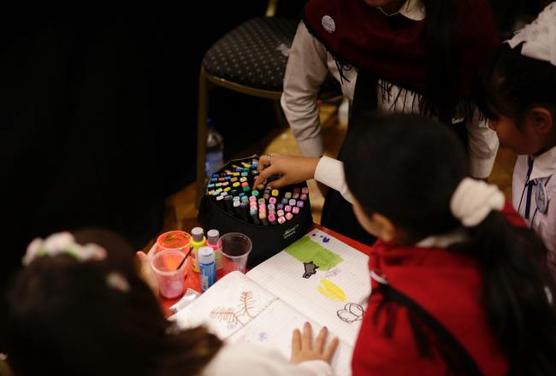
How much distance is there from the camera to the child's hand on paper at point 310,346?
95 centimetres

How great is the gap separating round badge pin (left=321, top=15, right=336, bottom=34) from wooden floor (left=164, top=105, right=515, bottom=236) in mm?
941

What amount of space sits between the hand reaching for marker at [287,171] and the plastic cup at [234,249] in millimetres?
127

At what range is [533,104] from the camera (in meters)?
1.03

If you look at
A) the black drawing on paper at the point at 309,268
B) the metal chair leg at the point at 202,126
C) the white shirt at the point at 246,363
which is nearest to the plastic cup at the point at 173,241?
the black drawing on paper at the point at 309,268

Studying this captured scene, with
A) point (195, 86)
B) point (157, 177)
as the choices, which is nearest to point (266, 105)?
point (195, 86)

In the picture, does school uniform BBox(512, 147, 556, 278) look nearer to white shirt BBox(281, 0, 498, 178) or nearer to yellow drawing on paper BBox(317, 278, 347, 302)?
white shirt BBox(281, 0, 498, 178)

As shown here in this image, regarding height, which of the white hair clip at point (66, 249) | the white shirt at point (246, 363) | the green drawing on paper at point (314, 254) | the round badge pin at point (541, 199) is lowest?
the green drawing on paper at point (314, 254)

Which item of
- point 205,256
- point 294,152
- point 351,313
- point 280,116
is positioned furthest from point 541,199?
point 280,116

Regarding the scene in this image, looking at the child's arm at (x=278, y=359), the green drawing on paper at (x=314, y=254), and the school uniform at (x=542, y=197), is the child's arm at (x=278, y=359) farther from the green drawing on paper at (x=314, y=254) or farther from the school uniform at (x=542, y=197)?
the school uniform at (x=542, y=197)

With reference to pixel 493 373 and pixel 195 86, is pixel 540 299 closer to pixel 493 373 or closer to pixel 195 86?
pixel 493 373

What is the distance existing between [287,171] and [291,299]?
0.92 feet

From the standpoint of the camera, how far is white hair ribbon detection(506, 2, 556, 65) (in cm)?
99

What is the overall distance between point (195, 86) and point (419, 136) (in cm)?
157

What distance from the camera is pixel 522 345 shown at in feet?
2.54
